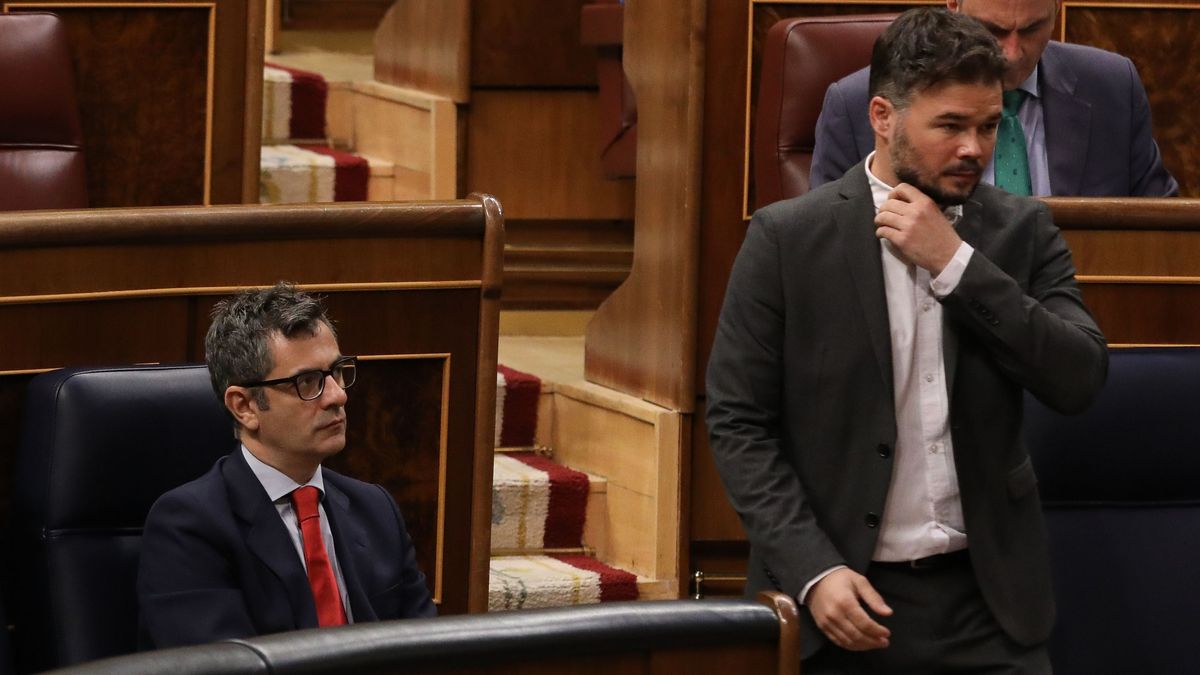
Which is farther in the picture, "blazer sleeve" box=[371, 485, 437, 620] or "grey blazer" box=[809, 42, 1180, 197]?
"grey blazer" box=[809, 42, 1180, 197]

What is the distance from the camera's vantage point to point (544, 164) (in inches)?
106

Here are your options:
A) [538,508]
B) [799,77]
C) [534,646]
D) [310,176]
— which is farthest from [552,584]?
[534,646]

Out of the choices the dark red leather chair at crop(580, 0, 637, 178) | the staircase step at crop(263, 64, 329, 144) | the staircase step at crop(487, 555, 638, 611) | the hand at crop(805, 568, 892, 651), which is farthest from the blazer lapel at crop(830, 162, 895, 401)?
the staircase step at crop(263, 64, 329, 144)

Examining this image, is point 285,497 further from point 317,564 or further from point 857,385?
point 857,385

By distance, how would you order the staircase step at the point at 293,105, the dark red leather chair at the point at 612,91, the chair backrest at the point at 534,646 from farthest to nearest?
the staircase step at the point at 293,105
the dark red leather chair at the point at 612,91
the chair backrest at the point at 534,646

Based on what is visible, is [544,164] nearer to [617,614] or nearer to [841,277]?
[841,277]

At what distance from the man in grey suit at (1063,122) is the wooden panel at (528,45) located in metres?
1.10

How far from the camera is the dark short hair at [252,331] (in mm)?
1217

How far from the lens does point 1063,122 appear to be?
159 cm

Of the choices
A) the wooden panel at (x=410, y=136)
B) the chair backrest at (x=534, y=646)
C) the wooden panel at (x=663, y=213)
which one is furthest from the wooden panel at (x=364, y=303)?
the wooden panel at (x=410, y=136)

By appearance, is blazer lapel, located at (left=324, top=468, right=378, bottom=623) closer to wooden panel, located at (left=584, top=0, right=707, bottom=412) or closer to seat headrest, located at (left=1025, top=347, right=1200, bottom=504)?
seat headrest, located at (left=1025, top=347, right=1200, bottom=504)

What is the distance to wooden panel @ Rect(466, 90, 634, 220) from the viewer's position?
2666 millimetres

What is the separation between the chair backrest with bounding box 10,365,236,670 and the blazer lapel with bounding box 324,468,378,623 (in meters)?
0.10

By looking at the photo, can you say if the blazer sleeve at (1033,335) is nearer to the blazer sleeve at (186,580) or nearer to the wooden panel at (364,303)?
the blazer sleeve at (186,580)
